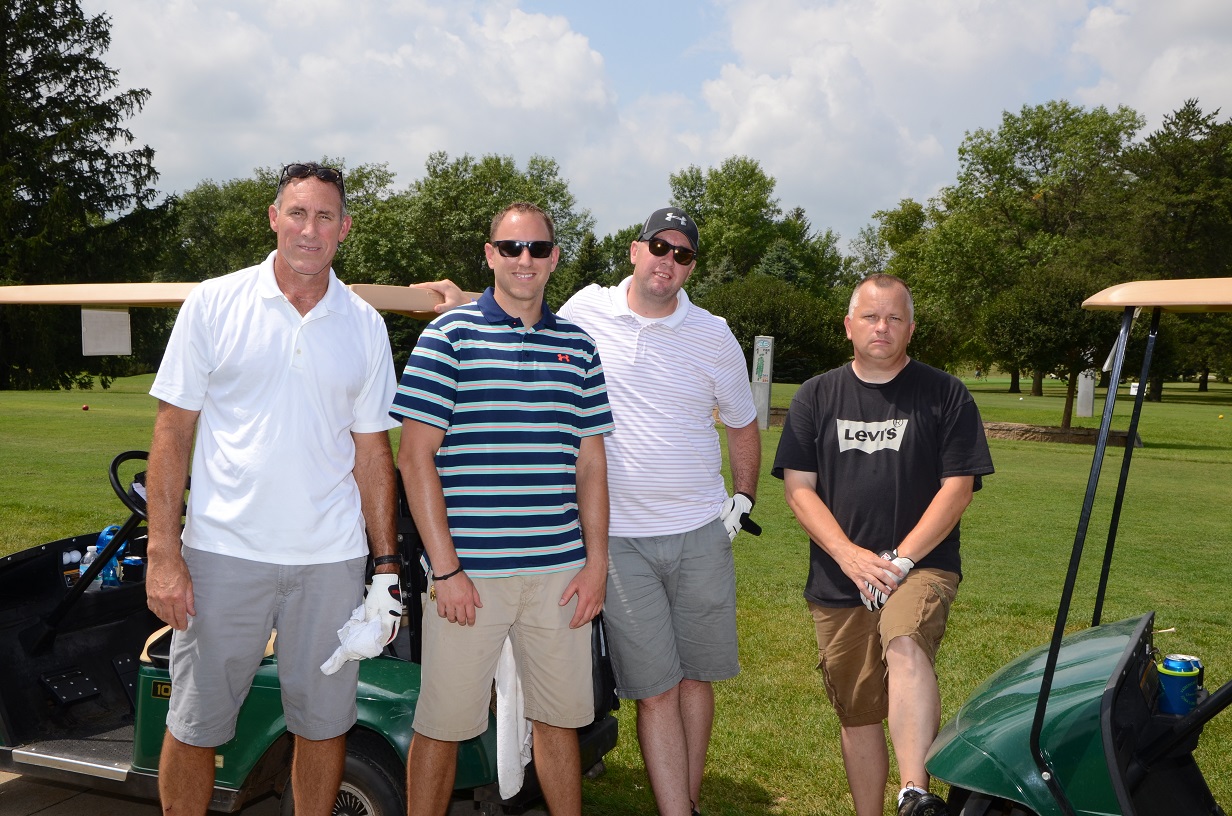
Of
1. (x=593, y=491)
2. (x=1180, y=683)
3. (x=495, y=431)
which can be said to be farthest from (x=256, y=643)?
(x=1180, y=683)

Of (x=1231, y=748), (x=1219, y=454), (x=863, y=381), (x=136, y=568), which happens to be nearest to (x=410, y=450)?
(x=863, y=381)

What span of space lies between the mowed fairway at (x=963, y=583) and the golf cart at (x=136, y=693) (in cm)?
91

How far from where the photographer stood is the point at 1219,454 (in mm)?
19109

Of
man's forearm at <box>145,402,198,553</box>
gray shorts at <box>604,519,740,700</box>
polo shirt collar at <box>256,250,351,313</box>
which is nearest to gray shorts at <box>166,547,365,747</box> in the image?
man's forearm at <box>145,402,198,553</box>

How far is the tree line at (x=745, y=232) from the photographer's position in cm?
2933

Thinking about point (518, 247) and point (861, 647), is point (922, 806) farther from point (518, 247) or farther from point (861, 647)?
point (518, 247)

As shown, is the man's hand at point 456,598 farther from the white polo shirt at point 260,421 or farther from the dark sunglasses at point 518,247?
the dark sunglasses at point 518,247

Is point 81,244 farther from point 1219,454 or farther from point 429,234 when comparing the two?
point 1219,454

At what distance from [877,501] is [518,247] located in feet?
4.61

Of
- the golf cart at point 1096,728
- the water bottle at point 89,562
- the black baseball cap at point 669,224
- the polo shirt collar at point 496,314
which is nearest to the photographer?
the golf cart at point 1096,728

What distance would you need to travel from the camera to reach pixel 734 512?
3.51 metres

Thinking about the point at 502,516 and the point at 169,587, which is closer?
the point at 169,587

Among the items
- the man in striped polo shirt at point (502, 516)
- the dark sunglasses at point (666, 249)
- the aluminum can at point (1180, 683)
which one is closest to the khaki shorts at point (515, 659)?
the man in striped polo shirt at point (502, 516)

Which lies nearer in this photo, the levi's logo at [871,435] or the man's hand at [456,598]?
the man's hand at [456,598]
